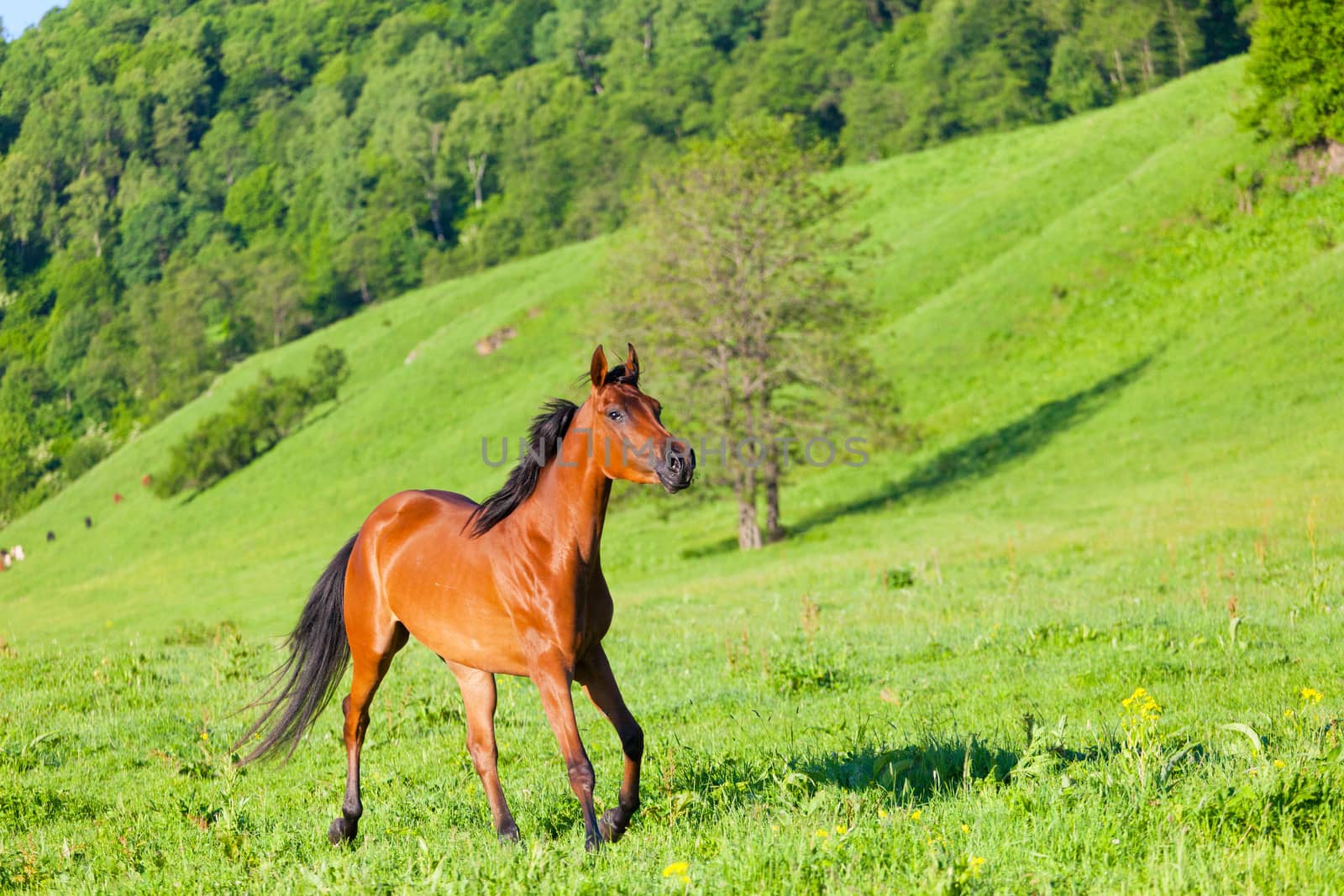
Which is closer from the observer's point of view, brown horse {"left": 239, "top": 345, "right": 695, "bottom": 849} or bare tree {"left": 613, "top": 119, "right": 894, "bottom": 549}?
brown horse {"left": 239, "top": 345, "right": 695, "bottom": 849}

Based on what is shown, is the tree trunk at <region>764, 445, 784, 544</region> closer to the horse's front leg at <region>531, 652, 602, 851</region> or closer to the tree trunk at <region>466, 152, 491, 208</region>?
the horse's front leg at <region>531, 652, 602, 851</region>

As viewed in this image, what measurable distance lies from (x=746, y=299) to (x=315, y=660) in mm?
27360

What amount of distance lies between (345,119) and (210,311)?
72.2 meters

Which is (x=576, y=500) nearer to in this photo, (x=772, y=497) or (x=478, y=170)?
(x=772, y=497)

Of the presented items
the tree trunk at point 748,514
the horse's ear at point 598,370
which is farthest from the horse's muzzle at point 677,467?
the tree trunk at point 748,514

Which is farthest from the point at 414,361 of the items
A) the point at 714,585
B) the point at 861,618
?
the point at 861,618

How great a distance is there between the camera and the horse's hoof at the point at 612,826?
6570mm

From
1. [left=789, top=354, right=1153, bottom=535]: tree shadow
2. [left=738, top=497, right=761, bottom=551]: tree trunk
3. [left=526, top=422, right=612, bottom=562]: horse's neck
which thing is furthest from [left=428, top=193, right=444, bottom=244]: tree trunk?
[left=526, top=422, right=612, bottom=562]: horse's neck

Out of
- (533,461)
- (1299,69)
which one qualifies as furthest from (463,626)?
(1299,69)

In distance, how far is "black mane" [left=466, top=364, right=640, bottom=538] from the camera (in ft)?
23.1

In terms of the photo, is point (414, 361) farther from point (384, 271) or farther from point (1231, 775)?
point (1231, 775)

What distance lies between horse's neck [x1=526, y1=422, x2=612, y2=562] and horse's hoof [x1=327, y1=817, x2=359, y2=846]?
8.15 ft

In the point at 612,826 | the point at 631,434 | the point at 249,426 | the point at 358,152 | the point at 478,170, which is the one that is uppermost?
the point at 358,152

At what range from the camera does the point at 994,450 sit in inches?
1657
